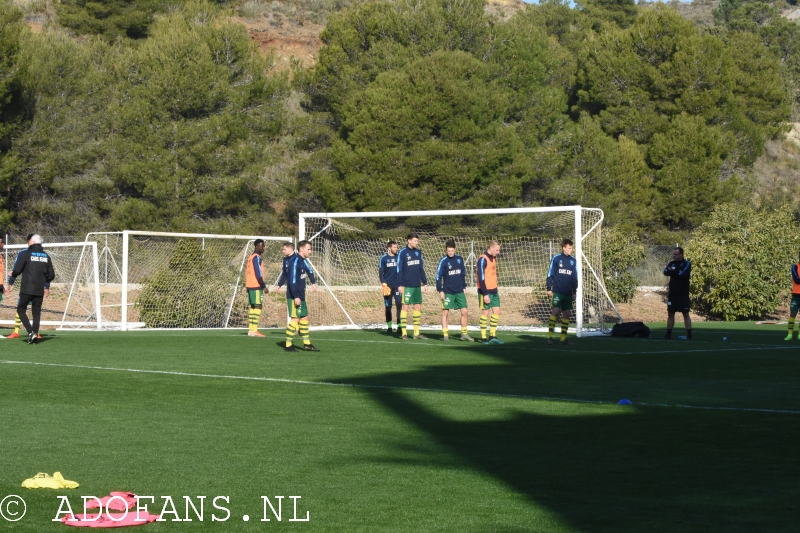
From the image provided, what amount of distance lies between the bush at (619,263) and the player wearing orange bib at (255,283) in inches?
530

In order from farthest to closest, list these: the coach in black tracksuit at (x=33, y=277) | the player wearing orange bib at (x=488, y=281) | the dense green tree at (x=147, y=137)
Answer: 1. the dense green tree at (x=147, y=137)
2. the player wearing orange bib at (x=488, y=281)
3. the coach in black tracksuit at (x=33, y=277)

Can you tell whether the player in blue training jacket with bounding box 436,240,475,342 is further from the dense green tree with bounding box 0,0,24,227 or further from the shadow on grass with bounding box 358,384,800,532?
the dense green tree with bounding box 0,0,24,227

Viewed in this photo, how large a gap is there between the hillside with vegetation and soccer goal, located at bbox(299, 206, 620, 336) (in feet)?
15.7

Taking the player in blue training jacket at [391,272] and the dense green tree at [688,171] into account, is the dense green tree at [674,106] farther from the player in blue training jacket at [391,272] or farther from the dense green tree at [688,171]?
the player in blue training jacket at [391,272]

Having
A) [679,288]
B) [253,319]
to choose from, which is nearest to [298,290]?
[253,319]

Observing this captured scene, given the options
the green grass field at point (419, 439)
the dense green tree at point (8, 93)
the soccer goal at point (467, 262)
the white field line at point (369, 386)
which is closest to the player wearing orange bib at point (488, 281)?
the soccer goal at point (467, 262)

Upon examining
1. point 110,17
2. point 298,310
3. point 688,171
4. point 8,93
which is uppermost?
point 110,17

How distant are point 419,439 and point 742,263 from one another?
23.8 m

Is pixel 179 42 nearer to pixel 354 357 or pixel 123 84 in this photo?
pixel 123 84

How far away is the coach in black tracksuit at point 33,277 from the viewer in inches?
677

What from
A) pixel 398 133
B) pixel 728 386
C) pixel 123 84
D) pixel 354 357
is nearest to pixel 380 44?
pixel 398 133

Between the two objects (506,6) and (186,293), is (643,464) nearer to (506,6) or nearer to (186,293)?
(186,293)

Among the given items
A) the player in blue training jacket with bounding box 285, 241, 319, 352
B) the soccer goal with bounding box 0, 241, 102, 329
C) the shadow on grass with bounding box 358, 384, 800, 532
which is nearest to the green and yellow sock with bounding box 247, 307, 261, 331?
the player in blue training jacket with bounding box 285, 241, 319, 352

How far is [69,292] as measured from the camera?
2725 centimetres
